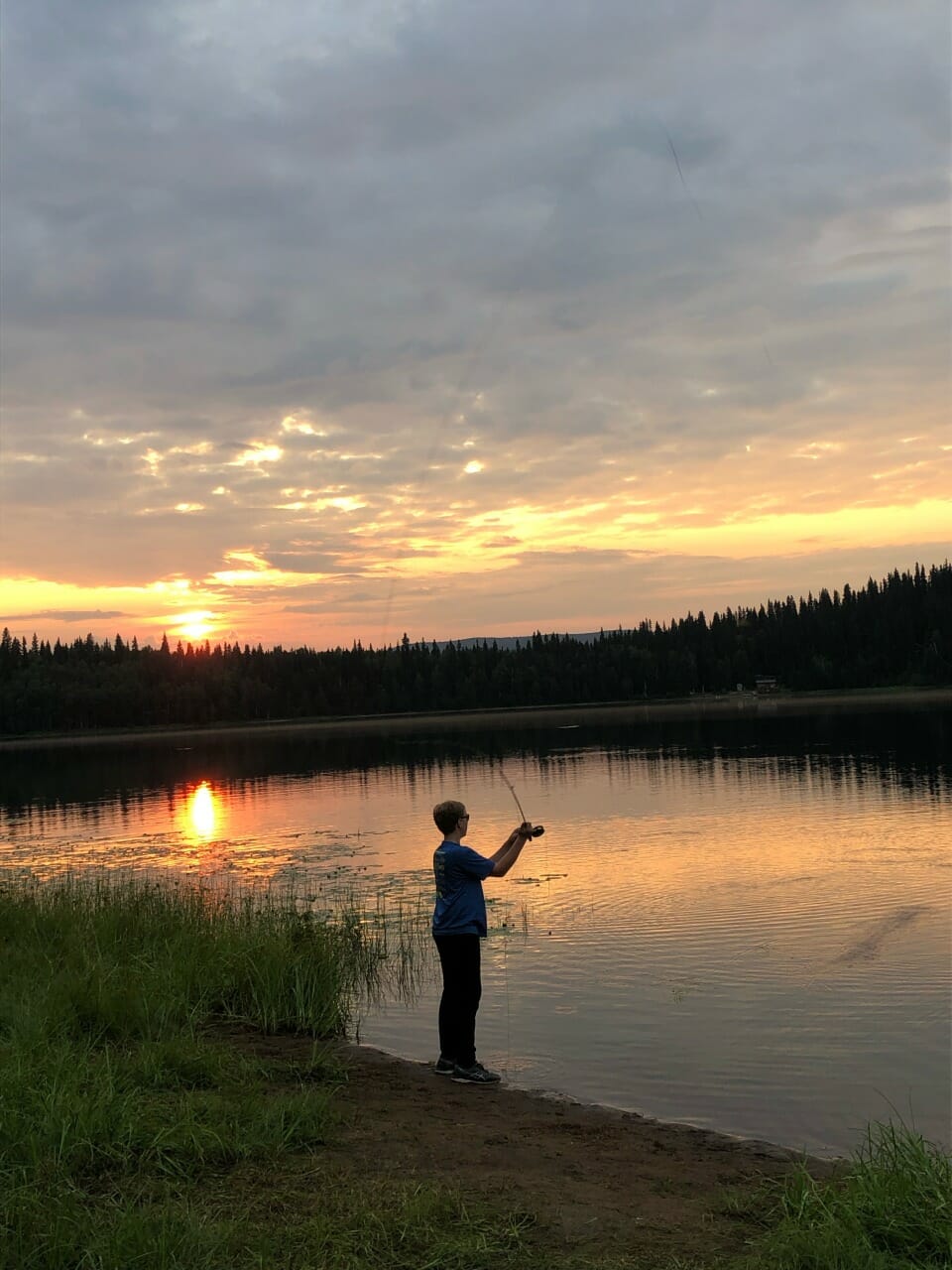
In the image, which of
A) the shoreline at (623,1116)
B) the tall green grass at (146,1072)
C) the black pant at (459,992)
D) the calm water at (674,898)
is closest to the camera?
the tall green grass at (146,1072)

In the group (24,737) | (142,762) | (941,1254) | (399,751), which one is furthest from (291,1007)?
(24,737)

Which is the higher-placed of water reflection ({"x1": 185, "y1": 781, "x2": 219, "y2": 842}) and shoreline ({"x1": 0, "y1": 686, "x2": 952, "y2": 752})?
water reflection ({"x1": 185, "y1": 781, "x2": 219, "y2": 842})

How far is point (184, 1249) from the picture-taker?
5633mm

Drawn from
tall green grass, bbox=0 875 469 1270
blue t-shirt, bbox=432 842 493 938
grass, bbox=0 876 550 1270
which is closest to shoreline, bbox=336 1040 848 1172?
grass, bbox=0 876 550 1270

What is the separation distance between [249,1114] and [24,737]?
17885 cm

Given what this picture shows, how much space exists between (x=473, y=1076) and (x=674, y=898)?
10.7 m

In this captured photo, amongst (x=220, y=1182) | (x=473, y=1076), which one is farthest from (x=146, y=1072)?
(x=473, y=1076)

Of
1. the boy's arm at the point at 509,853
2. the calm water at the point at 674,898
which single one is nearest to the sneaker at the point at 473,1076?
the calm water at the point at 674,898

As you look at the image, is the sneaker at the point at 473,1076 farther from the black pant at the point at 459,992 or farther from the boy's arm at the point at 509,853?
the boy's arm at the point at 509,853

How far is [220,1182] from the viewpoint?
674 centimetres

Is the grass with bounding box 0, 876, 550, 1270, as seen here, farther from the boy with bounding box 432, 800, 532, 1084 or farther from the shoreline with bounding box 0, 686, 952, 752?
the shoreline with bounding box 0, 686, 952, 752

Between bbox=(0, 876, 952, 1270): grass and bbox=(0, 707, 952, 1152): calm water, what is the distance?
2.06m

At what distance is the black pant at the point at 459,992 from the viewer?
1038cm

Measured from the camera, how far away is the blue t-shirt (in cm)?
1025
